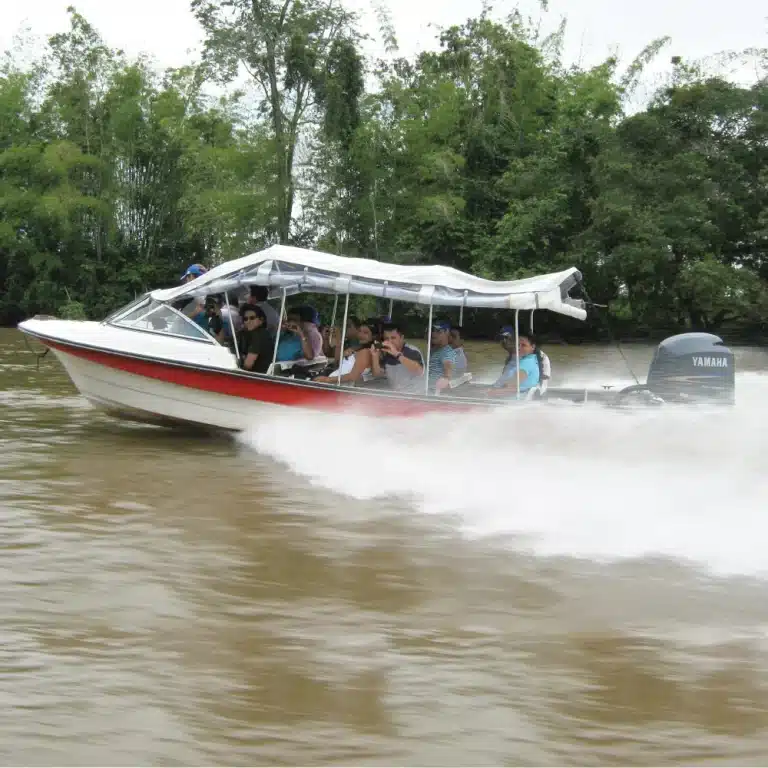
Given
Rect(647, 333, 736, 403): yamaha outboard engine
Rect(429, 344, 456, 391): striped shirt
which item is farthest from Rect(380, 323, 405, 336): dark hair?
Rect(647, 333, 736, 403): yamaha outboard engine

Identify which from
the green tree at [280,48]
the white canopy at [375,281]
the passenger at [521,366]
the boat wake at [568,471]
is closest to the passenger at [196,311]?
the white canopy at [375,281]

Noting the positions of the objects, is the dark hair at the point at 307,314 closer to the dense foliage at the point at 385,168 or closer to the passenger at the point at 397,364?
the passenger at the point at 397,364

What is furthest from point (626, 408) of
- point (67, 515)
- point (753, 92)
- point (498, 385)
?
point (753, 92)

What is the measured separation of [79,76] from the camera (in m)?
51.0

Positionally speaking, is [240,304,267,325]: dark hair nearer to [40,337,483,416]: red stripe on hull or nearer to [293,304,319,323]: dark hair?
[293,304,319,323]: dark hair

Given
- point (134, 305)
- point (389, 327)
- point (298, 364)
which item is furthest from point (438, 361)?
point (134, 305)

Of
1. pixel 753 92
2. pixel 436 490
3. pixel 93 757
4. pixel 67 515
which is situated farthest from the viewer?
A: pixel 753 92

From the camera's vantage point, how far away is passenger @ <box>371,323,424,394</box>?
40.0 feet

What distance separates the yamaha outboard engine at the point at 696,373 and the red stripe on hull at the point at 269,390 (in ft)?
6.12

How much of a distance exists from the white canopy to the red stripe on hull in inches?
31.0

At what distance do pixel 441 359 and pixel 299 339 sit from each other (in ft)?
5.49

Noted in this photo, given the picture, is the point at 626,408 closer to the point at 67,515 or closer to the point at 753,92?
the point at 67,515

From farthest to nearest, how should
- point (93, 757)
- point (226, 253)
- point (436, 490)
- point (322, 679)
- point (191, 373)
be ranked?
point (226, 253) < point (191, 373) < point (436, 490) < point (322, 679) < point (93, 757)

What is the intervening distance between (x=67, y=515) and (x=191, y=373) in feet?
11.4
